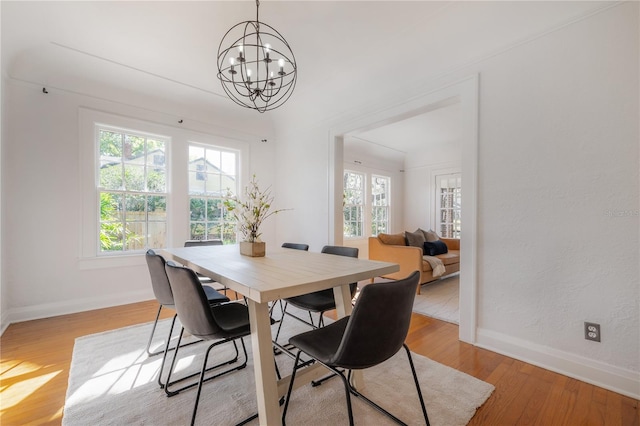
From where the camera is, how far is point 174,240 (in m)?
3.96

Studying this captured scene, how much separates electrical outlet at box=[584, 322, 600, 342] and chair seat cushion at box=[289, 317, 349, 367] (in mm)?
1805

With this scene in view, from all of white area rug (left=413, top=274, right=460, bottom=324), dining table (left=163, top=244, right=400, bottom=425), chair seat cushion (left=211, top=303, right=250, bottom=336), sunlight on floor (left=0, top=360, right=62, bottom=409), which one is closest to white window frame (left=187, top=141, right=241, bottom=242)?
sunlight on floor (left=0, top=360, right=62, bottom=409)

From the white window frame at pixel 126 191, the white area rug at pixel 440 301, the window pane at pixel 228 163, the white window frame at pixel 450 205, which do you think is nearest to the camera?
the white area rug at pixel 440 301

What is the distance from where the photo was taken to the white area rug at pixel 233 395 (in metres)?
1.55

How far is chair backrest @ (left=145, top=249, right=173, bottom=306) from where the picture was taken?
1874mm

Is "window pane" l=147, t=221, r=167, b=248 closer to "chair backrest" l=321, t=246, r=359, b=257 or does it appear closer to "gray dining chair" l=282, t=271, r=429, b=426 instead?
"chair backrest" l=321, t=246, r=359, b=257

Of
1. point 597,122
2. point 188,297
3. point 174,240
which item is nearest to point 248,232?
point 188,297

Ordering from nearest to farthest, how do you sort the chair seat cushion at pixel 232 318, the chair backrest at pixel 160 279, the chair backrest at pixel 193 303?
the chair backrest at pixel 193 303
the chair seat cushion at pixel 232 318
the chair backrest at pixel 160 279

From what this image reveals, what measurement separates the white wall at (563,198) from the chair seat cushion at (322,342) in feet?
5.53

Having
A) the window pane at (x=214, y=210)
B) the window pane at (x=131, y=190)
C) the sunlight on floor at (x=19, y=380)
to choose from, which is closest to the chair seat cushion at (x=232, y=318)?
the sunlight on floor at (x=19, y=380)

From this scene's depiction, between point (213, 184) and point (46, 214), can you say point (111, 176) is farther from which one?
point (213, 184)

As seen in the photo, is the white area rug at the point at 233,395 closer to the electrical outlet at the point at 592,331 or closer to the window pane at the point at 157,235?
the electrical outlet at the point at 592,331

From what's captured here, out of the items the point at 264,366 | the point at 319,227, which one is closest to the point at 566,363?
the point at 264,366

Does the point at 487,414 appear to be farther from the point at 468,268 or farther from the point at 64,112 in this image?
the point at 64,112
